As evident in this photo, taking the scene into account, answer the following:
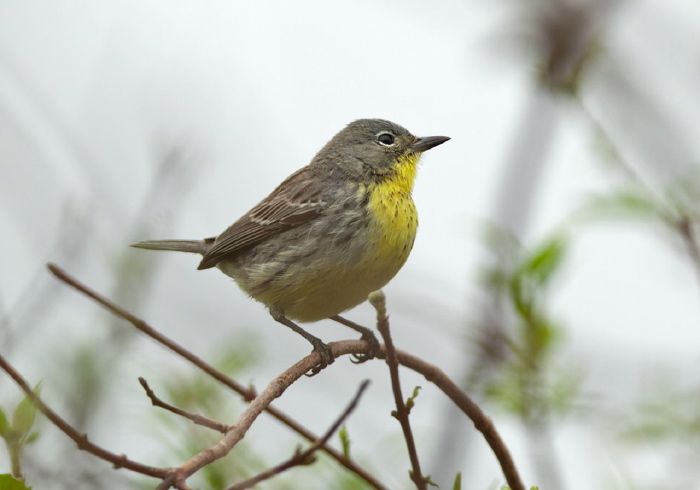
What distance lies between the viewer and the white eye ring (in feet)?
20.6

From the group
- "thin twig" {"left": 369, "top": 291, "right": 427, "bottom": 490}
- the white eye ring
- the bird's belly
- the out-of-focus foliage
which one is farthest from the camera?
the white eye ring

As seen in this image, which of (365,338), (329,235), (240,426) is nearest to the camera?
(240,426)

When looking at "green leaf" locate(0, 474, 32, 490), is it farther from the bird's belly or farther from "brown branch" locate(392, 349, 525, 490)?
the bird's belly

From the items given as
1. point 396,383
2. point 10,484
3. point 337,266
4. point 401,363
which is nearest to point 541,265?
point 401,363

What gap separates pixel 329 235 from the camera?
527 cm

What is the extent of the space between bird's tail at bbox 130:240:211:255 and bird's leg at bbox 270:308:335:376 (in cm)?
94

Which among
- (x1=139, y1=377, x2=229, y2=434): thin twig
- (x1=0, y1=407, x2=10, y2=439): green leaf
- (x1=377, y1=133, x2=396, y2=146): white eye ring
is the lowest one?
(x1=0, y1=407, x2=10, y2=439): green leaf

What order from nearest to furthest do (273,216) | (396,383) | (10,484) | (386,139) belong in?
(10,484) < (396,383) < (273,216) < (386,139)

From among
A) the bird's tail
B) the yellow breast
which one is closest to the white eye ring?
the yellow breast

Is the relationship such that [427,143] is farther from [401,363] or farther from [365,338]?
[401,363]

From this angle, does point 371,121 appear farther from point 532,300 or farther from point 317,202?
point 532,300

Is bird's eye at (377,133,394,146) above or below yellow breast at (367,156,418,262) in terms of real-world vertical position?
above

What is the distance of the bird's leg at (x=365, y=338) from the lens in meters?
4.14

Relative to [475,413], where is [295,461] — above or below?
below
